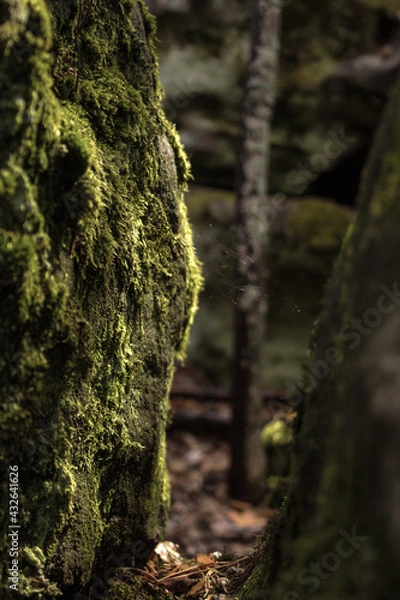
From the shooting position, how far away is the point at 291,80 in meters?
7.59

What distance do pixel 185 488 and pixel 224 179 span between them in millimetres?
4388

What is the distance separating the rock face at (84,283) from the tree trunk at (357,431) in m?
0.56

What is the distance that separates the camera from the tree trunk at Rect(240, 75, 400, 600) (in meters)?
0.91

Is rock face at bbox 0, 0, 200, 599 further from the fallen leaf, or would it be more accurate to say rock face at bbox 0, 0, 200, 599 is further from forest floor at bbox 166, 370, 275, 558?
forest floor at bbox 166, 370, 275, 558

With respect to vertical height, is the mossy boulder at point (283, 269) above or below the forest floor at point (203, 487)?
above

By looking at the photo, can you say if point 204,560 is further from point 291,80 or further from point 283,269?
point 291,80

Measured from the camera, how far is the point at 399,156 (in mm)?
1151

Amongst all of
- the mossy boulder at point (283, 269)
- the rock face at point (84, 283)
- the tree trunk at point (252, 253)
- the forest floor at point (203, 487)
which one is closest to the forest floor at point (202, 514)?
the forest floor at point (203, 487)

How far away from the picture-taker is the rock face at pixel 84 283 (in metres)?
1.36

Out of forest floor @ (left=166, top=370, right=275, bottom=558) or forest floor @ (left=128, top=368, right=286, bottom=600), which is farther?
forest floor @ (left=166, top=370, right=275, bottom=558)

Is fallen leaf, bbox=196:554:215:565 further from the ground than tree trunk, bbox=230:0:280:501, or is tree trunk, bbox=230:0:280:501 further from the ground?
tree trunk, bbox=230:0:280:501

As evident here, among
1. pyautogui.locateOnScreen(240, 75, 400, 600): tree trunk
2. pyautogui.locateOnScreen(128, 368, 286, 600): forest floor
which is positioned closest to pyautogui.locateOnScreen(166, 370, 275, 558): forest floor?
pyautogui.locateOnScreen(128, 368, 286, 600): forest floor

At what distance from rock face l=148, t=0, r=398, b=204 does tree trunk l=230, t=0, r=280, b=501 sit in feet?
6.90

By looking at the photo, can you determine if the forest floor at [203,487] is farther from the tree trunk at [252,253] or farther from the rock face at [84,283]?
the rock face at [84,283]
